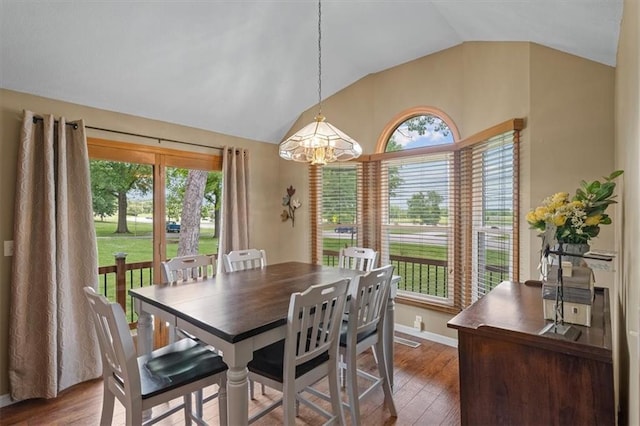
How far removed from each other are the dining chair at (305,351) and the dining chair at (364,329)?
145mm

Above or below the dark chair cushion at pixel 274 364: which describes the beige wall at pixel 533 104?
above

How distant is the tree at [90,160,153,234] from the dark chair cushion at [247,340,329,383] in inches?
82.1

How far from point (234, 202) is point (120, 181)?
1.17 m

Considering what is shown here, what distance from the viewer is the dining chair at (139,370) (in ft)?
4.98

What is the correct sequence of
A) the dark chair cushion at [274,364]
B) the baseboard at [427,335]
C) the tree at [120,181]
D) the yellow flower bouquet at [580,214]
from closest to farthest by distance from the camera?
the yellow flower bouquet at [580,214]
the dark chair cushion at [274,364]
the tree at [120,181]
the baseboard at [427,335]

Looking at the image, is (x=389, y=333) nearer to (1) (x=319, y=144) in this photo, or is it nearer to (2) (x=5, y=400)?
(1) (x=319, y=144)

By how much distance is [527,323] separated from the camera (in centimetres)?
139

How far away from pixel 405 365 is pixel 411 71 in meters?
3.08

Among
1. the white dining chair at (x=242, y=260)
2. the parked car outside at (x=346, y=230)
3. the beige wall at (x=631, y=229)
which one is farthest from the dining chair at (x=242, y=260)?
the beige wall at (x=631, y=229)

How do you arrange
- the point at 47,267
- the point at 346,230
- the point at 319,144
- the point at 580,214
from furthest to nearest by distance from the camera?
the point at 346,230, the point at 47,267, the point at 319,144, the point at 580,214

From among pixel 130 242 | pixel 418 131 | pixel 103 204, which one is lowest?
pixel 130 242

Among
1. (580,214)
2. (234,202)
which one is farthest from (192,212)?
(580,214)

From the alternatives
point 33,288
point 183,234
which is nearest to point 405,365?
point 183,234

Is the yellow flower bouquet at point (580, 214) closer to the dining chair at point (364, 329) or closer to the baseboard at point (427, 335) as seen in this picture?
the dining chair at point (364, 329)
